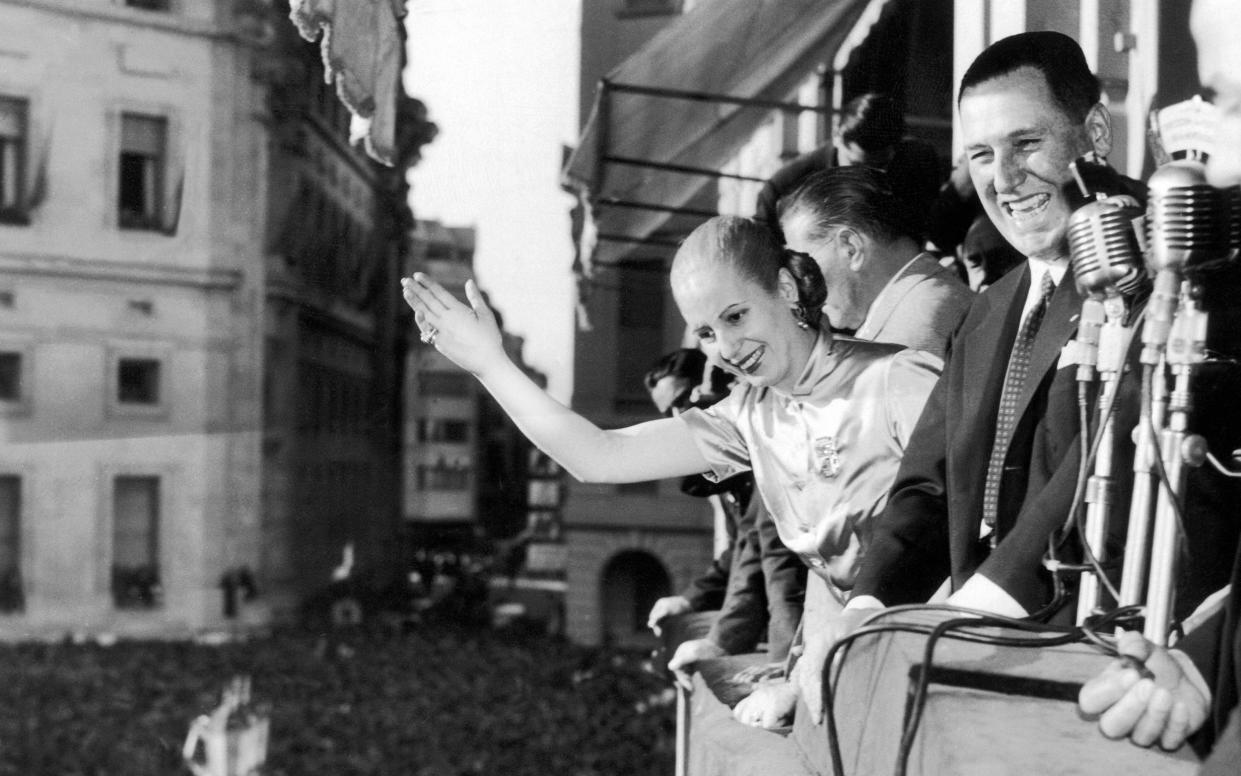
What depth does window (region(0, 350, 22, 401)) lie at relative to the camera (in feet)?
54.5

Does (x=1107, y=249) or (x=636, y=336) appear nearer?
(x=1107, y=249)

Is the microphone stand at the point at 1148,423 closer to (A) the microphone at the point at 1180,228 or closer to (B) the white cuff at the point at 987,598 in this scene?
(A) the microphone at the point at 1180,228

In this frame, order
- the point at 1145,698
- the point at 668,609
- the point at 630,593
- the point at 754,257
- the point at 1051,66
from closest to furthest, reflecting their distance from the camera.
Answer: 1. the point at 1145,698
2. the point at 1051,66
3. the point at 754,257
4. the point at 668,609
5. the point at 630,593

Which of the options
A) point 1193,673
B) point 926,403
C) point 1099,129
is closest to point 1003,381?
point 926,403

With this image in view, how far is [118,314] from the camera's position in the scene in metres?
16.4

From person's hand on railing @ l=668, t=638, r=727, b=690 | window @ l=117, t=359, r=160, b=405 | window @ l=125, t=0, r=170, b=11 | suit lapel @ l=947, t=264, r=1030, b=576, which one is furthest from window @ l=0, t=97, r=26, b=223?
suit lapel @ l=947, t=264, r=1030, b=576

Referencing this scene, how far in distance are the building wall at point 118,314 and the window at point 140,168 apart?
0.16 meters

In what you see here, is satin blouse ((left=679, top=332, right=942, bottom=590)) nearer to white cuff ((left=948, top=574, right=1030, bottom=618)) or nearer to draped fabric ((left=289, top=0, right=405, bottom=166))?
white cuff ((left=948, top=574, right=1030, bottom=618))

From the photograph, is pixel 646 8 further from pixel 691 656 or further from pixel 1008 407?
pixel 1008 407

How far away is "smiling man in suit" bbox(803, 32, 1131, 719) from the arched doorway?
50.8 feet

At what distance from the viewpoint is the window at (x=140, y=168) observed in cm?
1672

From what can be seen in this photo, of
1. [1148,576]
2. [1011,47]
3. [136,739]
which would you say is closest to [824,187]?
[1011,47]

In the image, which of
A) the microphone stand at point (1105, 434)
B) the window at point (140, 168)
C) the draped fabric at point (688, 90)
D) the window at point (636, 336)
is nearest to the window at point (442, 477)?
the window at point (636, 336)

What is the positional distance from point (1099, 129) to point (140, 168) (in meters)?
16.5
